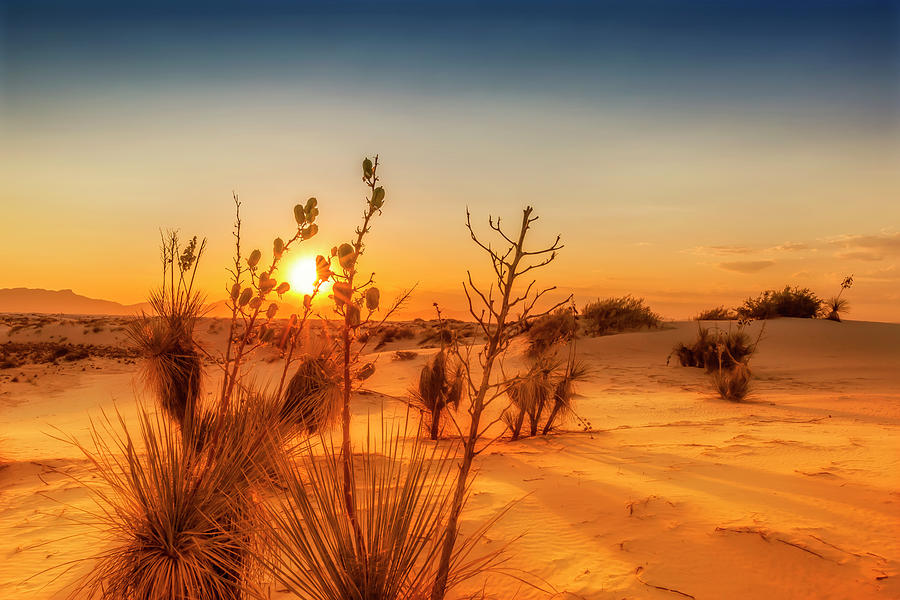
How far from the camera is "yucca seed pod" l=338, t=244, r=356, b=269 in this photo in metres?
3.41

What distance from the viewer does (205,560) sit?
2742mm

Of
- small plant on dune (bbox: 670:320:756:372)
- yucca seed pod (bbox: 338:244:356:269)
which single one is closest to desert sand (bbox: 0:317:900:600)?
yucca seed pod (bbox: 338:244:356:269)

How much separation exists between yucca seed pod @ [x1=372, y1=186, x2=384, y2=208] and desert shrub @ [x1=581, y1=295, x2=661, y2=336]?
23.9 metres

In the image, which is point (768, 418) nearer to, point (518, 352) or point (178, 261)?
point (178, 261)

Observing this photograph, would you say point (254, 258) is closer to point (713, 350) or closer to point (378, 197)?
point (378, 197)

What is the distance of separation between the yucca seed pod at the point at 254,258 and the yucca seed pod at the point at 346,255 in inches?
43.0

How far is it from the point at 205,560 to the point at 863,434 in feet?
26.2

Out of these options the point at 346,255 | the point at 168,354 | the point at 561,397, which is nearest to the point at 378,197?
the point at 346,255

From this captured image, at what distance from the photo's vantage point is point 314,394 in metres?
6.54

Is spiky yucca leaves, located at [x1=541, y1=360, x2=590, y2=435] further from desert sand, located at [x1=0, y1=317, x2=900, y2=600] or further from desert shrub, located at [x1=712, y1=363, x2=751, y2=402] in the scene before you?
desert shrub, located at [x1=712, y1=363, x2=751, y2=402]

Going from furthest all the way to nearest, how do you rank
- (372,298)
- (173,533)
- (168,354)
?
(168,354), (372,298), (173,533)

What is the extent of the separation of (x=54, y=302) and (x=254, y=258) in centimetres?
19196

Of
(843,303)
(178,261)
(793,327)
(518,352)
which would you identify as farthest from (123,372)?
(843,303)

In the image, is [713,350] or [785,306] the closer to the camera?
[713,350]
